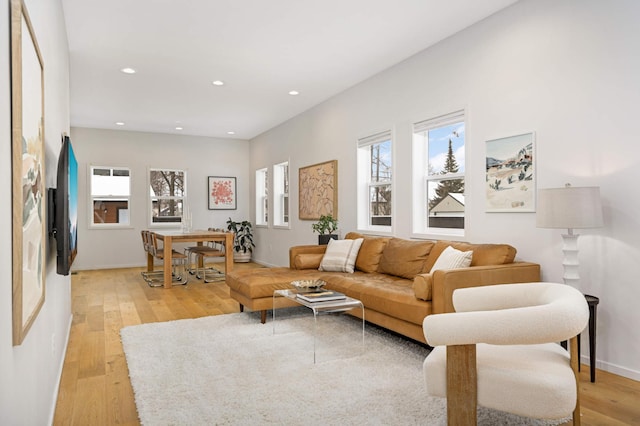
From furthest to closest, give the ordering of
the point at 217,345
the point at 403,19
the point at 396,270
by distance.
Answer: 1. the point at 396,270
2. the point at 403,19
3. the point at 217,345

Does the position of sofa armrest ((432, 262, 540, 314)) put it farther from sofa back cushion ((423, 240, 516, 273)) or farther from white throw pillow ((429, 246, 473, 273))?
white throw pillow ((429, 246, 473, 273))

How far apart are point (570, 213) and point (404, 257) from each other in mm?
1736

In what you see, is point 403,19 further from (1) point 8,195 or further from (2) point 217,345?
(1) point 8,195

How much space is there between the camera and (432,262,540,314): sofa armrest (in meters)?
2.95

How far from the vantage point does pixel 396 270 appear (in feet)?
14.1

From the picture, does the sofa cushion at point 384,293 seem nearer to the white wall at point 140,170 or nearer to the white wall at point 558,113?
the white wall at point 558,113

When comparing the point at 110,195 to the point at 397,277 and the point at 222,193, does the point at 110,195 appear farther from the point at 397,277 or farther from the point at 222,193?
the point at 397,277

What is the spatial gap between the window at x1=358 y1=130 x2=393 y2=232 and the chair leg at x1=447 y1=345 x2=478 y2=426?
3.47 meters

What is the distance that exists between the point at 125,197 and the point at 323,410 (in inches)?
297

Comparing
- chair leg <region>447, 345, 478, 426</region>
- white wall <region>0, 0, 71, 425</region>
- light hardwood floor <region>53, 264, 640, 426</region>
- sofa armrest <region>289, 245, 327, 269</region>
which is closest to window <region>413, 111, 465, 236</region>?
sofa armrest <region>289, 245, 327, 269</region>

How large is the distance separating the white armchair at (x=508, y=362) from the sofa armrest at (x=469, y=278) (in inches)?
39.0

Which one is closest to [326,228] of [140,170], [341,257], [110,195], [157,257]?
[341,257]

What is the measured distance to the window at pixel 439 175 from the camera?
14.1ft

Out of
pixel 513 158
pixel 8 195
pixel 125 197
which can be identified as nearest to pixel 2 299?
pixel 8 195
